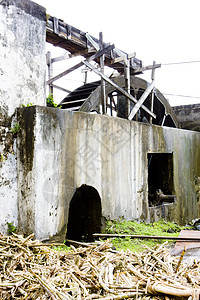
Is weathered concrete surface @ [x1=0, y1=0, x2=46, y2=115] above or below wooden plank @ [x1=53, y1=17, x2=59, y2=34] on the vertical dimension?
below

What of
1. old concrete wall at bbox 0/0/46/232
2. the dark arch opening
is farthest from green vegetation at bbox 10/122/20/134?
the dark arch opening

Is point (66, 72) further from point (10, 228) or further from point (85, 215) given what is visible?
point (10, 228)

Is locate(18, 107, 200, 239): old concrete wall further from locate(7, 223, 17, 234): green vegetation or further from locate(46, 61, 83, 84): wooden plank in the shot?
locate(46, 61, 83, 84): wooden plank

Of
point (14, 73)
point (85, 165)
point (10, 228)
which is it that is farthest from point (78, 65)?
point (10, 228)

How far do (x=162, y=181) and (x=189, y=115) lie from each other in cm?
449

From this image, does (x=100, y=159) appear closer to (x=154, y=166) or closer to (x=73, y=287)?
(x=154, y=166)

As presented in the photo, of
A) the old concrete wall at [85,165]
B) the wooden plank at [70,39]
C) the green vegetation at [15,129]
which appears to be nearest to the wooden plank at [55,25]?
the wooden plank at [70,39]

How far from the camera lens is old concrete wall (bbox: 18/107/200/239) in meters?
4.91

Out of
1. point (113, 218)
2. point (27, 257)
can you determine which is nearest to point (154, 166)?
point (113, 218)

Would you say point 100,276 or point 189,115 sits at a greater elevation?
point 189,115

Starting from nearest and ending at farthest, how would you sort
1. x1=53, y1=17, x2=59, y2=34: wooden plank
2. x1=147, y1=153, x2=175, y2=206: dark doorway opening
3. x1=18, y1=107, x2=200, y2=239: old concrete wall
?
x1=18, y1=107, x2=200, y2=239: old concrete wall, x1=53, y1=17, x2=59, y2=34: wooden plank, x1=147, y1=153, x2=175, y2=206: dark doorway opening

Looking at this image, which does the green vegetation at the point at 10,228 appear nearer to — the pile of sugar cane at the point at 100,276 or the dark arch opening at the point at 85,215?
the dark arch opening at the point at 85,215

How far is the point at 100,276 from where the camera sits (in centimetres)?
204

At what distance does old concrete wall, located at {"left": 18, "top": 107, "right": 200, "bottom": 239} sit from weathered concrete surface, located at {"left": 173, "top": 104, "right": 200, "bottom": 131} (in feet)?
11.9
